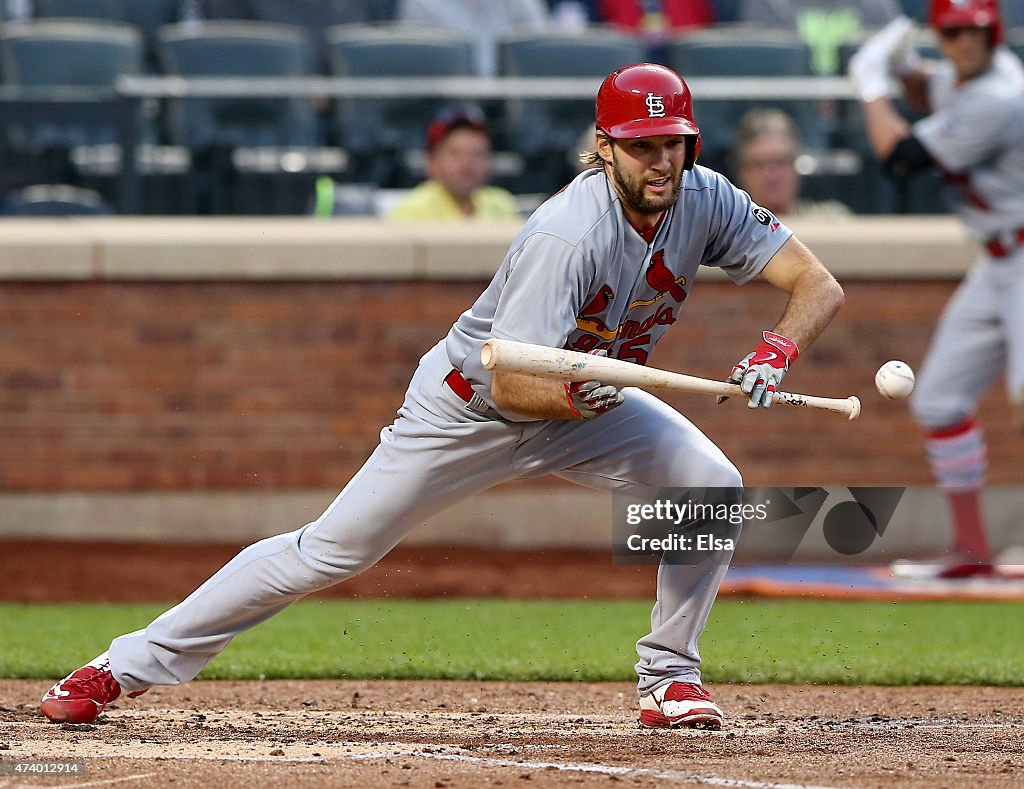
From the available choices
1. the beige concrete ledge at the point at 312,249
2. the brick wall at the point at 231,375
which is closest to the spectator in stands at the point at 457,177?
the beige concrete ledge at the point at 312,249

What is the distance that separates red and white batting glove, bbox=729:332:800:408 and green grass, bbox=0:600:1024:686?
1920mm

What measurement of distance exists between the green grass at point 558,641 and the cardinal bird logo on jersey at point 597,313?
187 centimetres

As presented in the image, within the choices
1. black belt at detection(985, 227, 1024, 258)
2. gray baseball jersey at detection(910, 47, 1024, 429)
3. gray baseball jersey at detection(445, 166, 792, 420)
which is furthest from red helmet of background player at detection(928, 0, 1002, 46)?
gray baseball jersey at detection(445, 166, 792, 420)

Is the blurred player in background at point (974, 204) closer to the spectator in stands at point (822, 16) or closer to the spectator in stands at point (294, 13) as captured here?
the spectator in stands at point (822, 16)

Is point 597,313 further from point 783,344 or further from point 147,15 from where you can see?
point 147,15

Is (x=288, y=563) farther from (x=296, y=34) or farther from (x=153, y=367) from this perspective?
(x=296, y=34)

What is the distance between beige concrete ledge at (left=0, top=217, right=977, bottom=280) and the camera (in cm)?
926

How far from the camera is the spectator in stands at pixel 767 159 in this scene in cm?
938

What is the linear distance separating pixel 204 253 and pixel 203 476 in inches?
46.9

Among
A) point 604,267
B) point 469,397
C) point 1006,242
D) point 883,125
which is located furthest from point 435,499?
point 883,125

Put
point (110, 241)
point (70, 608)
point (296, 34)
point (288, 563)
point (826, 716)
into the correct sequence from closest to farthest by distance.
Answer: point (288, 563), point (826, 716), point (70, 608), point (110, 241), point (296, 34)

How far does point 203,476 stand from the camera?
9422 millimetres

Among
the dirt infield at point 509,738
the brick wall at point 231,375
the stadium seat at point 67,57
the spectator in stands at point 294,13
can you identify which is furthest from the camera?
the spectator in stands at point 294,13

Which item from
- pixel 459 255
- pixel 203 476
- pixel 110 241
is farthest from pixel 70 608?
pixel 459 255
